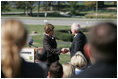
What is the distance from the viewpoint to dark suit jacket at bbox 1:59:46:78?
304 centimetres

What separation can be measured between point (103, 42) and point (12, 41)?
691 mm

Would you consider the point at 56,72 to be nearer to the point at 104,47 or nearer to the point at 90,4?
the point at 104,47

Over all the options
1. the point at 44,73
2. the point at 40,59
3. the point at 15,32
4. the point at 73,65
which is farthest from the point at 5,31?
the point at 40,59

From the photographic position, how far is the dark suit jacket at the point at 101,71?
2.53m

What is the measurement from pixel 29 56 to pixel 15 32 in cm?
475

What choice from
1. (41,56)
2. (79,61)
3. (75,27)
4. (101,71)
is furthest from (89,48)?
(75,27)

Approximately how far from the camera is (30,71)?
317 cm

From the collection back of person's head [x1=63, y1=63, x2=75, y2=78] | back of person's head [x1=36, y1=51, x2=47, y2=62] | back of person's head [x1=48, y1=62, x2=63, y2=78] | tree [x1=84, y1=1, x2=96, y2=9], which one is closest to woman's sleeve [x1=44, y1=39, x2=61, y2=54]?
back of person's head [x1=36, y1=51, x2=47, y2=62]

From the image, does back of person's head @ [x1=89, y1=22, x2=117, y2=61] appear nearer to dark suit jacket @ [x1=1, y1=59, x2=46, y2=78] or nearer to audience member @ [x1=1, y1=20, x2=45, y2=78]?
audience member @ [x1=1, y1=20, x2=45, y2=78]

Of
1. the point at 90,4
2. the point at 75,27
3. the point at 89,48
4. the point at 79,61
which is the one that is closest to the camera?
the point at 89,48

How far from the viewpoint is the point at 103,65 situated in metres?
2.51

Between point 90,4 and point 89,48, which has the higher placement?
point 89,48

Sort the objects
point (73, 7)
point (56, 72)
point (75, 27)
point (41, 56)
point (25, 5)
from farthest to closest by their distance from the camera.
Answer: point (73, 7) → point (25, 5) → point (75, 27) → point (41, 56) → point (56, 72)

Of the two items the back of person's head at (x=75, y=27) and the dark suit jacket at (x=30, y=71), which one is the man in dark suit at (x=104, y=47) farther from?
the back of person's head at (x=75, y=27)
